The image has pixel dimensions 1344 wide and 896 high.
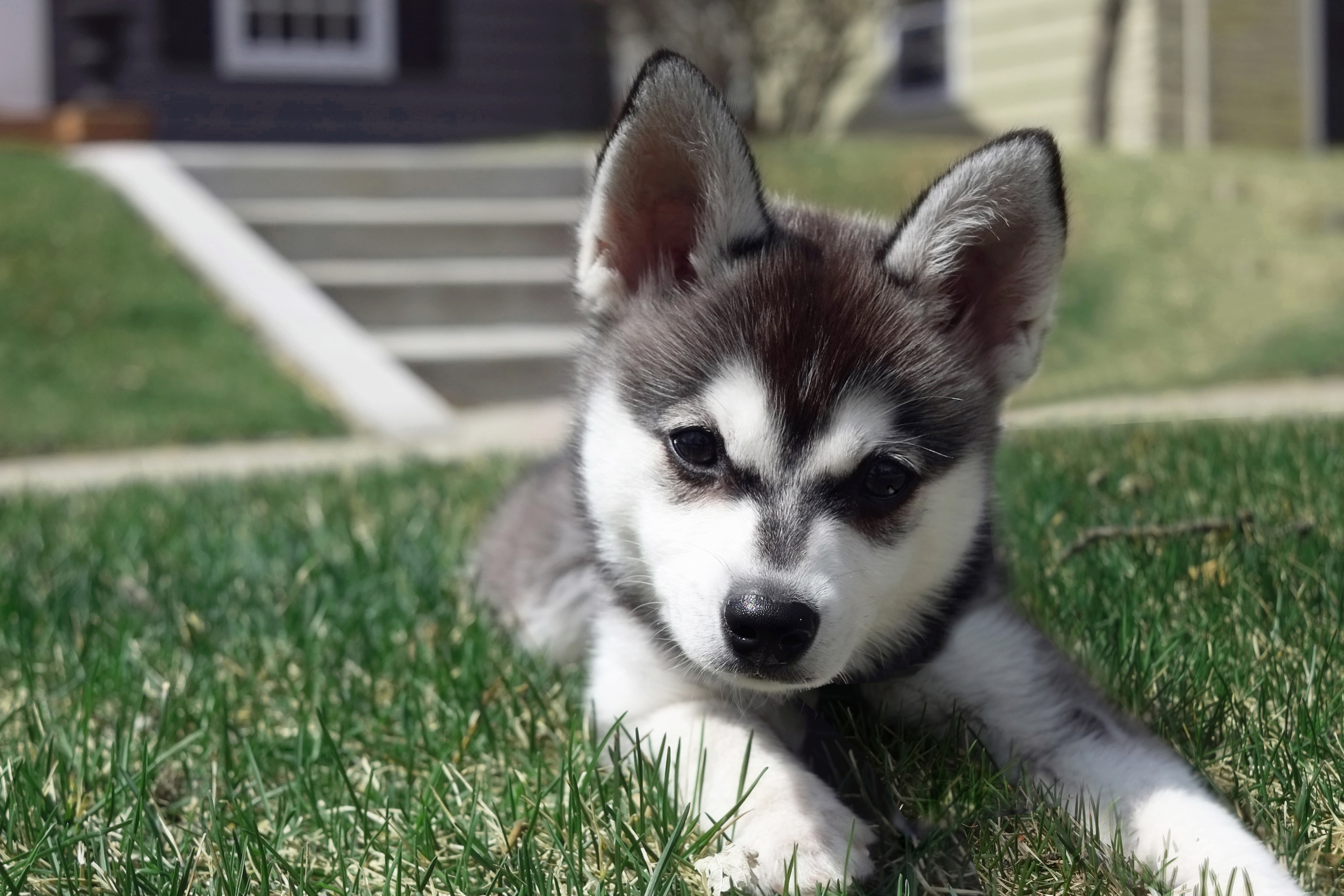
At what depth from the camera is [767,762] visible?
7.71 ft

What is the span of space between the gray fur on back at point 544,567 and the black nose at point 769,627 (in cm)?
74

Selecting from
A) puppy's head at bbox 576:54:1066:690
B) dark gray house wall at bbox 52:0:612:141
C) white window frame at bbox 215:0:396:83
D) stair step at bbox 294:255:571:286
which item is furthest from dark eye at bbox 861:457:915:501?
white window frame at bbox 215:0:396:83

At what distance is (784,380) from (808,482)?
0.62 feet

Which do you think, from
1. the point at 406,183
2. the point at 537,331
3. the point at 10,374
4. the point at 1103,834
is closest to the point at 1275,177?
the point at 537,331

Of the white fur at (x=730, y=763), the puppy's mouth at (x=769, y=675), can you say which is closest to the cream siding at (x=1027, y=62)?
the white fur at (x=730, y=763)

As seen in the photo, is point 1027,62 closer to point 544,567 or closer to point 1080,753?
point 544,567

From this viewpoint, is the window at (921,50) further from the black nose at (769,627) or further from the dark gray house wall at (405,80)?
the black nose at (769,627)

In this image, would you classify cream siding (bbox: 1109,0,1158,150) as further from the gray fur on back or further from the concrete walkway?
the gray fur on back

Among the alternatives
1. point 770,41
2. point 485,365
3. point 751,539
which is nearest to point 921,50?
point 770,41

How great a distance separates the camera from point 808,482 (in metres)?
2.32

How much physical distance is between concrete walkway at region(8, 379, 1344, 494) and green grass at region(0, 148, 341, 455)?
0.20 m

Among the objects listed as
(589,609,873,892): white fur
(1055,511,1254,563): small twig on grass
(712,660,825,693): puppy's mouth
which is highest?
(712,660,825,693): puppy's mouth

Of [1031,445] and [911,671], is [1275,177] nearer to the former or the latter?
[1031,445]

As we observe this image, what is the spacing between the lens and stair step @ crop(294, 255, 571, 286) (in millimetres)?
10961
